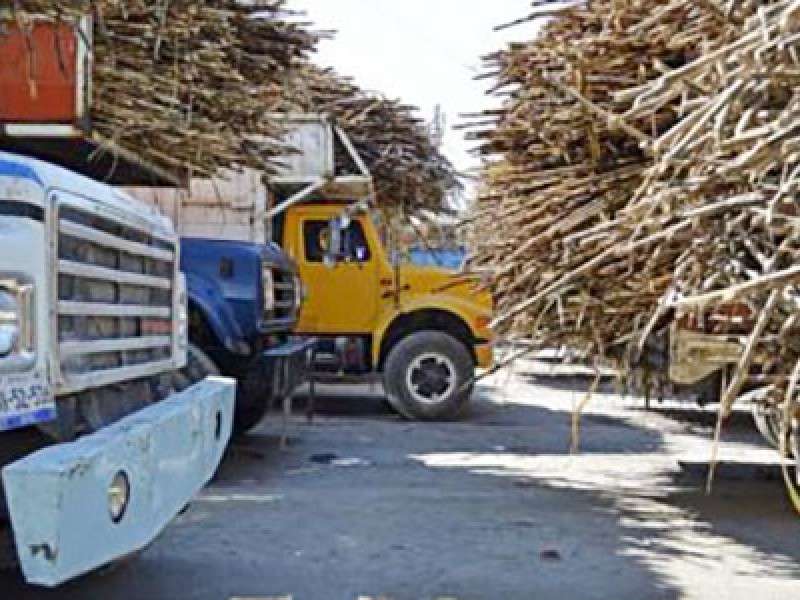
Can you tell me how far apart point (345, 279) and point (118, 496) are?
8937 mm

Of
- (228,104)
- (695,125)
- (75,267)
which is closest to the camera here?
(695,125)

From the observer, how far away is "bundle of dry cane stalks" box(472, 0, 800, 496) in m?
2.88

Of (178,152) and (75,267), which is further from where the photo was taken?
(178,152)

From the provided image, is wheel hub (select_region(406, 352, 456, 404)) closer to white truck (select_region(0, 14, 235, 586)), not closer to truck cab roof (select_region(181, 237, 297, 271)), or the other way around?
truck cab roof (select_region(181, 237, 297, 271))

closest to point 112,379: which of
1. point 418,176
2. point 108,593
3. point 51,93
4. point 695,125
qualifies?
point 108,593

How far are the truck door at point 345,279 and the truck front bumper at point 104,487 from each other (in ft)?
25.3

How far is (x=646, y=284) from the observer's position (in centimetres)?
480

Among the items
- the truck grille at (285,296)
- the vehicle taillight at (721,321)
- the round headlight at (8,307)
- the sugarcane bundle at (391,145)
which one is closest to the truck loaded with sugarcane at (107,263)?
the round headlight at (8,307)

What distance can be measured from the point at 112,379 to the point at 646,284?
2.02m

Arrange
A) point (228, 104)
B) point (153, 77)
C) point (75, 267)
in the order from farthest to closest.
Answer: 1. point (228, 104)
2. point (153, 77)
3. point (75, 267)

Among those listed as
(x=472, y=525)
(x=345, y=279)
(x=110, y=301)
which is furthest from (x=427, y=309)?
(x=110, y=301)

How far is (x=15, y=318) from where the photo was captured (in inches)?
142

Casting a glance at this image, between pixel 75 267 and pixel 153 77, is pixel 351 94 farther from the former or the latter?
pixel 75 267

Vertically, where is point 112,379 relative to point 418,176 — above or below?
below
